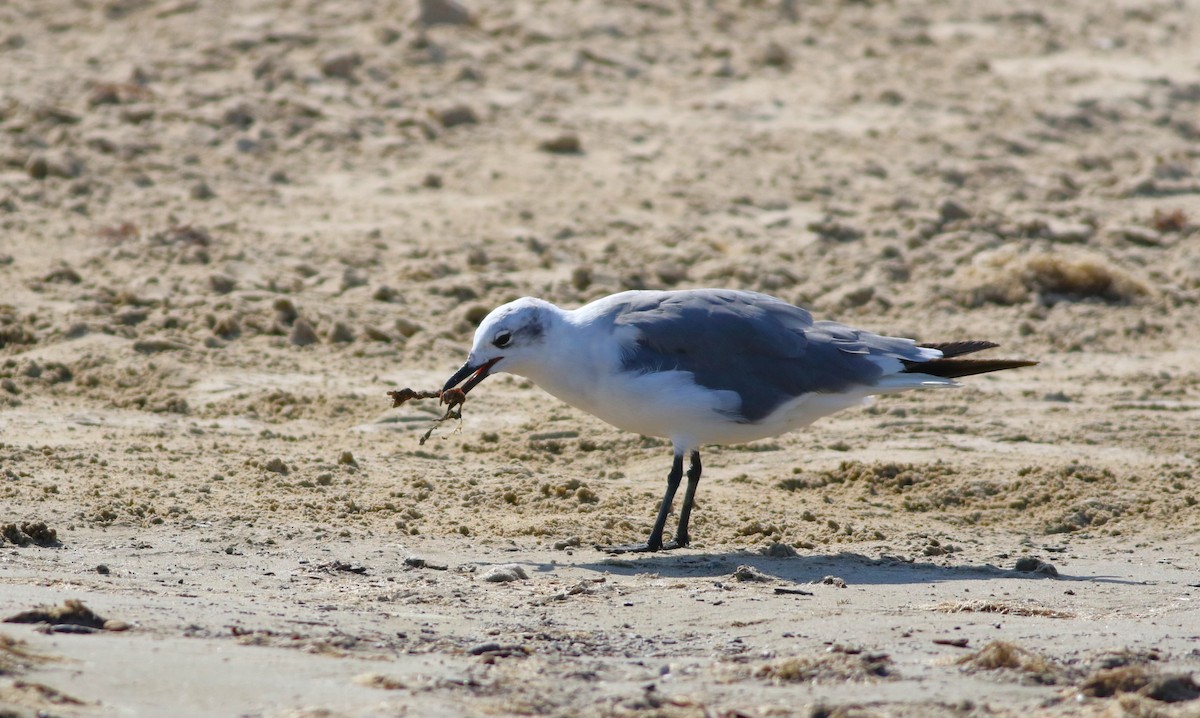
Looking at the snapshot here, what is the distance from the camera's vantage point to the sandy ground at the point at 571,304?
173 inches

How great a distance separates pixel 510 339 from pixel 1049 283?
4.26 metres

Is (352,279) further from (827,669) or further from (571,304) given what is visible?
(827,669)

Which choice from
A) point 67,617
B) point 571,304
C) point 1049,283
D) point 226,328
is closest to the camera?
point 67,617

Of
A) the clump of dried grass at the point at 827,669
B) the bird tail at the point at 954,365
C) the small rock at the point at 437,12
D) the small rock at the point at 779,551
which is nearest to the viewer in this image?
the clump of dried grass at the point at 827,669

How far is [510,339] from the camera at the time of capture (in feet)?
20.1

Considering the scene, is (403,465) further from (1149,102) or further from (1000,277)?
(1149,102)

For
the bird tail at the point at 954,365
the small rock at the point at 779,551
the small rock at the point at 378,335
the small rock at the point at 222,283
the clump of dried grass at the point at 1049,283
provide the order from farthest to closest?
the clump of dried grass at the point at 1049,283 < the small rock at the point at 222,283 < the small rock at the point at 378,335 < the bird tail at the point at 954,365 < the small rock at the point at 779,551

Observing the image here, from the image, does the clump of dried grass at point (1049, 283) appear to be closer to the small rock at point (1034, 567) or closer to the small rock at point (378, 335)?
the small rock at point (378, 335)

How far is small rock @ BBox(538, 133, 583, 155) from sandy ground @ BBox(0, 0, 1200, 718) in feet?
0.11

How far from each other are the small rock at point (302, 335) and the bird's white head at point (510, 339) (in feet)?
7.24

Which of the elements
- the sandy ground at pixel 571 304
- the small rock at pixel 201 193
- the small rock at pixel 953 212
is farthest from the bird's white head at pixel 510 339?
the small rock at pixel 953 212

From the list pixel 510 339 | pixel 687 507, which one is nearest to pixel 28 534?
pixel 510 339

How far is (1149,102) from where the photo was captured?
12.5m

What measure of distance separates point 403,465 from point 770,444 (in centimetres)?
174
